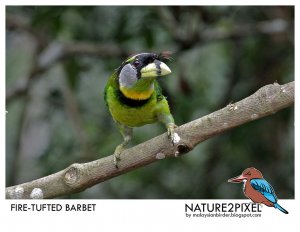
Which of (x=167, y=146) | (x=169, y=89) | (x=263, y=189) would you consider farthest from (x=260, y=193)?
(x=169, y=89)

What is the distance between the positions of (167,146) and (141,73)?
426 mm

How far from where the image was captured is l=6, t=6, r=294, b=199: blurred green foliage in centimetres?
474

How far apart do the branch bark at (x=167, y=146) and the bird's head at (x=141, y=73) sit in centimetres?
32

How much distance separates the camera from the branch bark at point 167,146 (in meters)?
2.78

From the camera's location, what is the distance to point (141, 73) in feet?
10.1

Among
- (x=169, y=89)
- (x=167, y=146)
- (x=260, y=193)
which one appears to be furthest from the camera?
(x=169, y=89)

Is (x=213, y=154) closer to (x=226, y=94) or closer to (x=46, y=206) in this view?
(x=226, y=94)

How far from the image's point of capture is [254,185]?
3.37 m

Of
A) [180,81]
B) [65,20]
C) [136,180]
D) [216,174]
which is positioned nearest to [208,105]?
[180,81]

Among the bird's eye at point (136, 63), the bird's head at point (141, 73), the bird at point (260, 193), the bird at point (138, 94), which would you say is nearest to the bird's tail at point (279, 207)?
the bird at point (260, 193)

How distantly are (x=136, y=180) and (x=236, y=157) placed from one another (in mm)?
910

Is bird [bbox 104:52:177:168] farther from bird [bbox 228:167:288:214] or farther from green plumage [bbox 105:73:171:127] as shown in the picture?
bird [bbox 228:167:288:214]

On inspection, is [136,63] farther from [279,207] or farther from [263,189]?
[279,207]

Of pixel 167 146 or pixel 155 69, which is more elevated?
pixel 155 69
